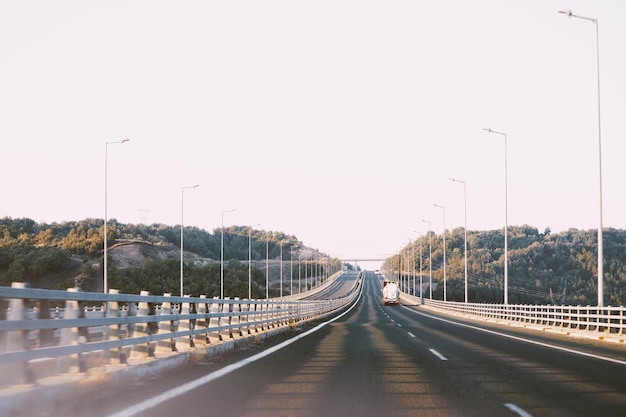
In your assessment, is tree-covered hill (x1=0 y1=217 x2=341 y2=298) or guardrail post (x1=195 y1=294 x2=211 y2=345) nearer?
guardrail post (x1=195 y1=294 x2=211 y2=345)

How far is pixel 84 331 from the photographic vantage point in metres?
9.59

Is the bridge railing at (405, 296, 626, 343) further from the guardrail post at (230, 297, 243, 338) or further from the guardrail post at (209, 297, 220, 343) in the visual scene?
the guardrail post at (209, 297, 220, 343)

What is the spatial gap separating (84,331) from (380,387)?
4.41m

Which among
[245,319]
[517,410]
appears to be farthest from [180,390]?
[245,319]

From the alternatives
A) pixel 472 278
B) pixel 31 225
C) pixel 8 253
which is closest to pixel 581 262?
pixel 472 278

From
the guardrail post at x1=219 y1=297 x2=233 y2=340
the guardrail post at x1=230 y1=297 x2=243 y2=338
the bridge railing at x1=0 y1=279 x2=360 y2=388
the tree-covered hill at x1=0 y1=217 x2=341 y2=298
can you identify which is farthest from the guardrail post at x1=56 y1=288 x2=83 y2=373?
the tree-covered hill at x1=0 y1=217 x2=341 y2=298

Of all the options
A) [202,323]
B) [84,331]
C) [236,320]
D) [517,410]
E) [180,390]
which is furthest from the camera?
[236,320]

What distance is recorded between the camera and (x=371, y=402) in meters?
9.38

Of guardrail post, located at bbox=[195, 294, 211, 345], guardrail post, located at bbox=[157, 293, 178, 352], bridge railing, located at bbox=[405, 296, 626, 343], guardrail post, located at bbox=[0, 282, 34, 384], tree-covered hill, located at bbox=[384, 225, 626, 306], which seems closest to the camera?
guardrail post, located at bbox=[0, 282, 34, 384]

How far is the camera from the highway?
869 centimetres

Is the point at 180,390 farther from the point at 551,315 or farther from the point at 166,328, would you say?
the point at 551,315

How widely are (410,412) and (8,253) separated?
75.9 meters

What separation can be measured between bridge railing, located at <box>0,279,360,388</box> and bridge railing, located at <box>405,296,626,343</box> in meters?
14.8

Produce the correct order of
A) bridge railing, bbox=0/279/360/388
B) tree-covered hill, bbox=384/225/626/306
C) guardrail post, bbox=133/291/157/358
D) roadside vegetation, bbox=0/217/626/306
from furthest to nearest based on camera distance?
1. tree-covered hill, bbox=384/225/626/306
2. roadside vegetation, bbox=0/217/626/306
3. guardrail post, bbox=133/291/157/358
4. bridge railing, bbox=0/279/360/388
